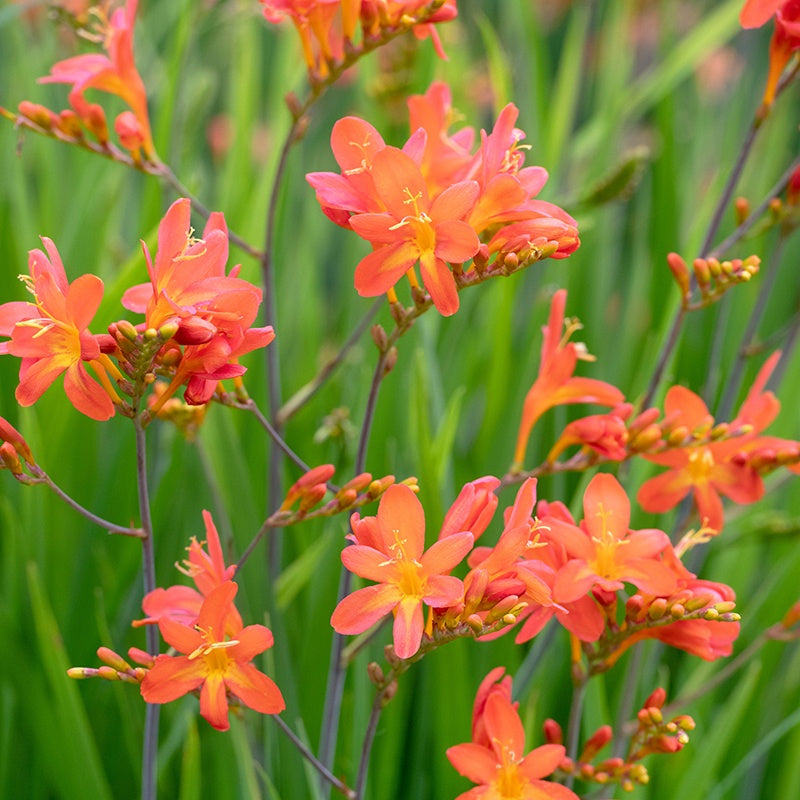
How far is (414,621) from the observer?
2.31 ft

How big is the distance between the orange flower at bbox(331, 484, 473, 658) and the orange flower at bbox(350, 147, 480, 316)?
0.47 feet

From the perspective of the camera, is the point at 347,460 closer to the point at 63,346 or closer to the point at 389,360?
the point at 389,360

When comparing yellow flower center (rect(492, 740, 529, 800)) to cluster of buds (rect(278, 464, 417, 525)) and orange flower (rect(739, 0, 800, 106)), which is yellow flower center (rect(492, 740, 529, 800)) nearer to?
cluster of buds (rect(278, 464, 417, 525))

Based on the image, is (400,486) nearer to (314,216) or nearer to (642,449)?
(642,449)

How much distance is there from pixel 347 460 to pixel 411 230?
0.52 m

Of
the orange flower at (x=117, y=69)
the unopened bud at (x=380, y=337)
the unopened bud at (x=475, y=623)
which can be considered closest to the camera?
the unopened bud at (x=475, y=623)

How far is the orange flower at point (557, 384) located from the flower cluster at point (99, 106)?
1.36ft

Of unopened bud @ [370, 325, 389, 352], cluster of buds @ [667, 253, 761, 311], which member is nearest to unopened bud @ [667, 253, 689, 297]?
cluster of buds @ [667, 253, 761, 311]

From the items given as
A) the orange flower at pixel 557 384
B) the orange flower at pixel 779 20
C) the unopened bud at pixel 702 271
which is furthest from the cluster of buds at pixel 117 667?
the orange flower at pixel 779 20

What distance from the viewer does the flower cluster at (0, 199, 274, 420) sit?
0.70 meters

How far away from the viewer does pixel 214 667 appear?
75cm

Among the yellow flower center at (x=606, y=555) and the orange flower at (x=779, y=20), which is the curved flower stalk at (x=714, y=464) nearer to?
the yellow flower center at (x=606, y=555)

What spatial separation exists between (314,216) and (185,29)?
27.8 inches

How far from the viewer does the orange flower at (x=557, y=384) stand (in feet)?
3.07
